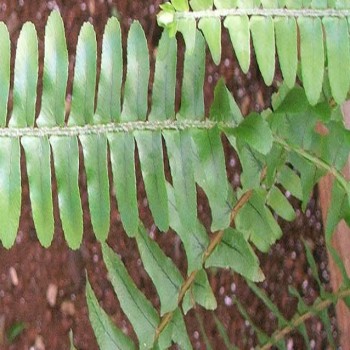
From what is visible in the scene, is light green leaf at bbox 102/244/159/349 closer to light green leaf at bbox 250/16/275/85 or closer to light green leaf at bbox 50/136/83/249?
light green leaf at bbox 50/136/83/249

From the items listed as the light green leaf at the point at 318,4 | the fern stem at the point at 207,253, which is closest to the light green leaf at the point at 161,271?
the fern stem at the point at 207,253

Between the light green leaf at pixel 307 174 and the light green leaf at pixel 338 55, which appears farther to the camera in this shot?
the light green leaf at pixel 307 174

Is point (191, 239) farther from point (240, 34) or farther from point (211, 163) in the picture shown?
point (240, 34)

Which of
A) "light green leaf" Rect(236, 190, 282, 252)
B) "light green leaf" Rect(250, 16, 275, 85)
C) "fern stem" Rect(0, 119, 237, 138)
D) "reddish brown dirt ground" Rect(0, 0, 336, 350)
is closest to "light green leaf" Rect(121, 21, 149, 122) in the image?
"fern stem" Rect(0, 119, 237, 138)

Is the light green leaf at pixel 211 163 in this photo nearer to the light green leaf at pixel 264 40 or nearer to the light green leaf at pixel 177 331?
the light green leaf at pixel 264 40

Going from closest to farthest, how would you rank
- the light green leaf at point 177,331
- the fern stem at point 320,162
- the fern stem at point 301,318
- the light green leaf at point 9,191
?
the light green leaf at point 9,191 < the fern stem at point 320,162 < the light green leaf at point 177,331 < the fern stem at point 301,318

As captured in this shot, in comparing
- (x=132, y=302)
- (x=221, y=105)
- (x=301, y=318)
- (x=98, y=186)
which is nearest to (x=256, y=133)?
(x=221, y=105)
